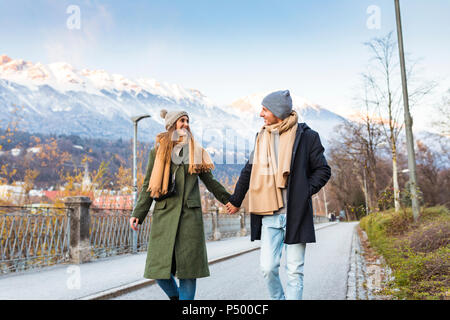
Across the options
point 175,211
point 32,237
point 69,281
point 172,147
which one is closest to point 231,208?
point 175,211

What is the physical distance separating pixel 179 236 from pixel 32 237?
7385 millimetres

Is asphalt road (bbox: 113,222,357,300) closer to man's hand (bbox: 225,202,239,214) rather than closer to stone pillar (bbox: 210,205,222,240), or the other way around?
man's hand (bbox: 225,202,239,214)

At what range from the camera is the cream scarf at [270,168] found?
12.2 ft

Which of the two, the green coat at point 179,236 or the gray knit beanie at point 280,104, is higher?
the gray knit beanie at point 280,104

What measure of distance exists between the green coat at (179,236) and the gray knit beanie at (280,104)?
1.02 m

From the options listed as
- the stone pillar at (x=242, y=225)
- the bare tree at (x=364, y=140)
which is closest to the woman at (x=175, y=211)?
the bare tree at (x=364, y=140)

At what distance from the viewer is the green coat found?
3789 mm

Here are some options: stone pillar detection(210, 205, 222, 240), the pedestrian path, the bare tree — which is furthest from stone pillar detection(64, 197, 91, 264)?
the bare tree

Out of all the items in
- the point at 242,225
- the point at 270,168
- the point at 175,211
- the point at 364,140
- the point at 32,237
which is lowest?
the point at 242,225

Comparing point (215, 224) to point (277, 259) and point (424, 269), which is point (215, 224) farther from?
point (277, 259)

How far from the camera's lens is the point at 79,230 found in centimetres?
1062

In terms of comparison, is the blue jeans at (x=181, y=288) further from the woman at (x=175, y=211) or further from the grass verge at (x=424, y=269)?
the grass verge at (x=424, y=269)

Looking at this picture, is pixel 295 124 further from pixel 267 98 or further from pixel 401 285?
pixel 401 285

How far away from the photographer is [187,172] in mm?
4020
